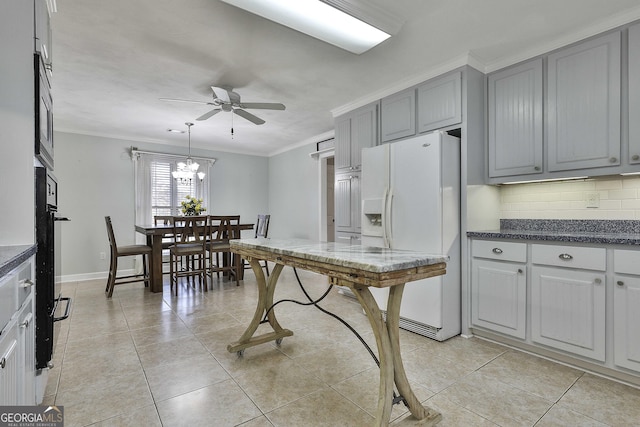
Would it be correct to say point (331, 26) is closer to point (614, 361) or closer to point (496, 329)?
point (496, 329)

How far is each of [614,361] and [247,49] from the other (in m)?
3.43

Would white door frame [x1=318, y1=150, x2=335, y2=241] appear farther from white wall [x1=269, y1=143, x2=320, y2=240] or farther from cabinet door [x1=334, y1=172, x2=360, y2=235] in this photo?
cabinet door [x1=334, y1=172, x2=360, y2=235]

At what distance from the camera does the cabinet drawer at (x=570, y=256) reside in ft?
6.92

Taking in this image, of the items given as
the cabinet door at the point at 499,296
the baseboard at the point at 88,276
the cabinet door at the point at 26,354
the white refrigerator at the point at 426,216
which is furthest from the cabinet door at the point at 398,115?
the baseboard at the point at 88,276

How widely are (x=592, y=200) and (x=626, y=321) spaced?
3.36 ft

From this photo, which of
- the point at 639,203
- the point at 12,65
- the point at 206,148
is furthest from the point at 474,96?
the point at 206,148

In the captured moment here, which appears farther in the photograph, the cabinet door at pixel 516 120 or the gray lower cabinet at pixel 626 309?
the cabinet door at pixel 516 120

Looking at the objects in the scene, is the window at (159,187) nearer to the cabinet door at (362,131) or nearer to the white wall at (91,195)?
the white wall at (91,195)

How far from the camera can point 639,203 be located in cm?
238

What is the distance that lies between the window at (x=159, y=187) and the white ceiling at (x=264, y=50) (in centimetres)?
148

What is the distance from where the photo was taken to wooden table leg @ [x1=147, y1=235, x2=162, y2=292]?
436 centimetres

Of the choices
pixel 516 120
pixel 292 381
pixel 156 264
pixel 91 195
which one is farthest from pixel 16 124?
pixel 91 195

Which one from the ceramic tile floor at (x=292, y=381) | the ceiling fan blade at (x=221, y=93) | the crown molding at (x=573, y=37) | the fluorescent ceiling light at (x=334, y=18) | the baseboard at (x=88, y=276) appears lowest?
the ceramic tile floor at (x=292, y=381)

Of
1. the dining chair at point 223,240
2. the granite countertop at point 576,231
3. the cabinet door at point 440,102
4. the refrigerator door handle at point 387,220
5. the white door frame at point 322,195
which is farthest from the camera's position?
the white door frame at point 322,195
